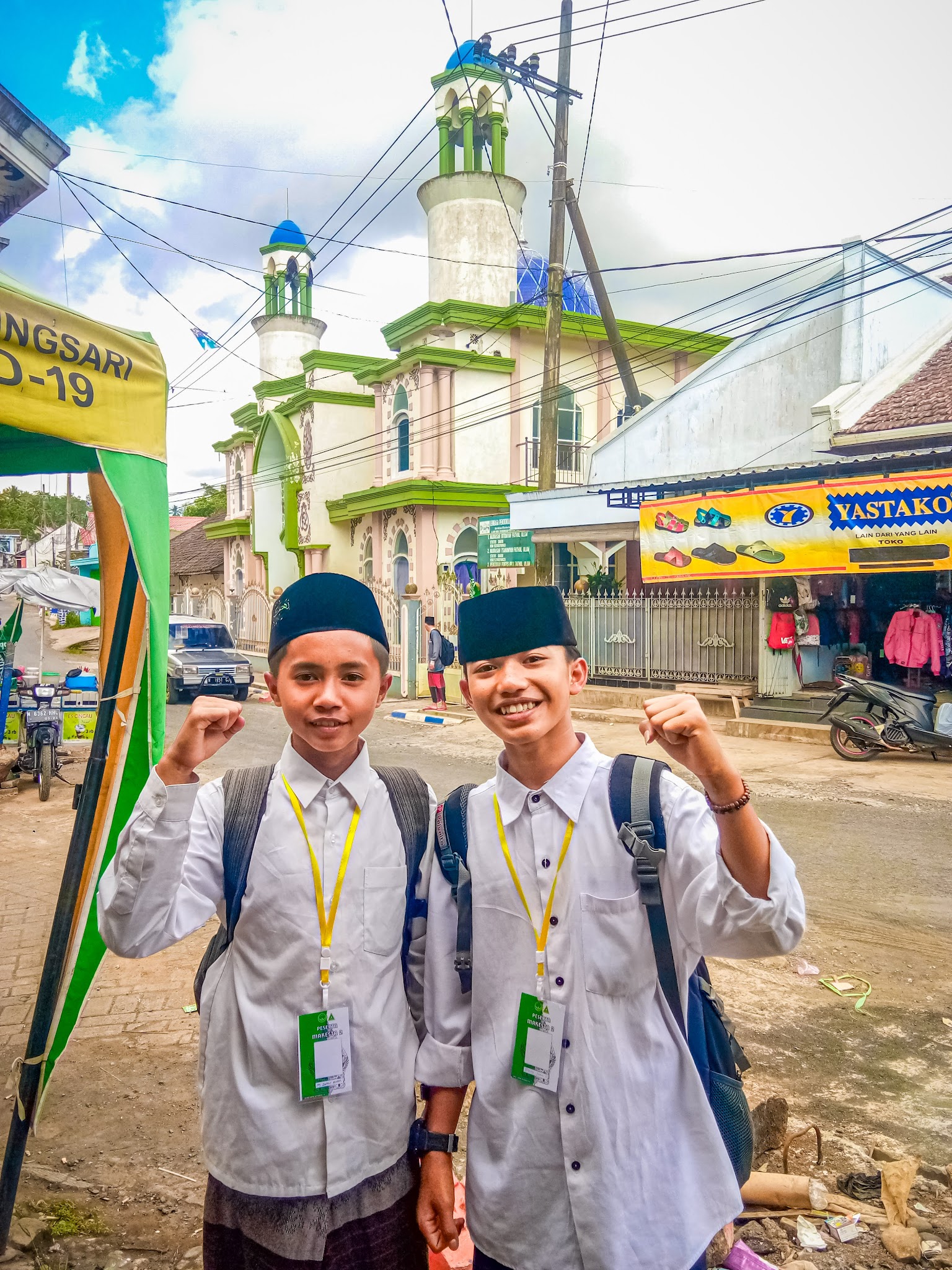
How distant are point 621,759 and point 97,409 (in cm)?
217

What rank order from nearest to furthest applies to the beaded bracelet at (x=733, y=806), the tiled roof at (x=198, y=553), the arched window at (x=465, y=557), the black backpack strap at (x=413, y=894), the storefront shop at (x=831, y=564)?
the beaded bracelet at (x=733, y=806), the black backpack strap at (x=413, y=894), the storefront shop at (x=831, y=564), the arched window at (x=465, y=557), the tiled roof at (x=198, y=553)

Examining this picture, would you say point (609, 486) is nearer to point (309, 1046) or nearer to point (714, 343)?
point (714, 343)

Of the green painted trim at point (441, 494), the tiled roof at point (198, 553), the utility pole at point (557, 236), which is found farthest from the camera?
the tiled roof at point (198, 553)

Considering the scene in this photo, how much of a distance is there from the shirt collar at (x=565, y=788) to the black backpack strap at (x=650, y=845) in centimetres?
8

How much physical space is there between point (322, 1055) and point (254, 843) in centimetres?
44

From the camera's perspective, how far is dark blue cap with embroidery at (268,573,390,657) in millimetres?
1973

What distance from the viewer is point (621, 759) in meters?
1.92

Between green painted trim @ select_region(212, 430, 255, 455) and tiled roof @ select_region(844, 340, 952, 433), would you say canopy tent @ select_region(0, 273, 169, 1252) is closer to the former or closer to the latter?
tiled roof @ select_region(844, 340, 952, 433)

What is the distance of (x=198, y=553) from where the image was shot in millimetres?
38594

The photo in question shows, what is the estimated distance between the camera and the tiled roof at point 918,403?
13.0m

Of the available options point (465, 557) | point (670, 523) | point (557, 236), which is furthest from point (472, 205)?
point (670, 523)

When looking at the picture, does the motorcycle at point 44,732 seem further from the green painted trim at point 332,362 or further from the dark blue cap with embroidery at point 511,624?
the green painted trim at point 332,362

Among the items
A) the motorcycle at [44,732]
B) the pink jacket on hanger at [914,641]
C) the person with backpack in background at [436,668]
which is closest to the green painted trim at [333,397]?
the person with backpack in background at [436,668]

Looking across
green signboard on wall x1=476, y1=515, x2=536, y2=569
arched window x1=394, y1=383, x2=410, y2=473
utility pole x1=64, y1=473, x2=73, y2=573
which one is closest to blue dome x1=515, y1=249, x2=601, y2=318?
arched window x1=394, y1=383, x2=410, y2=473
